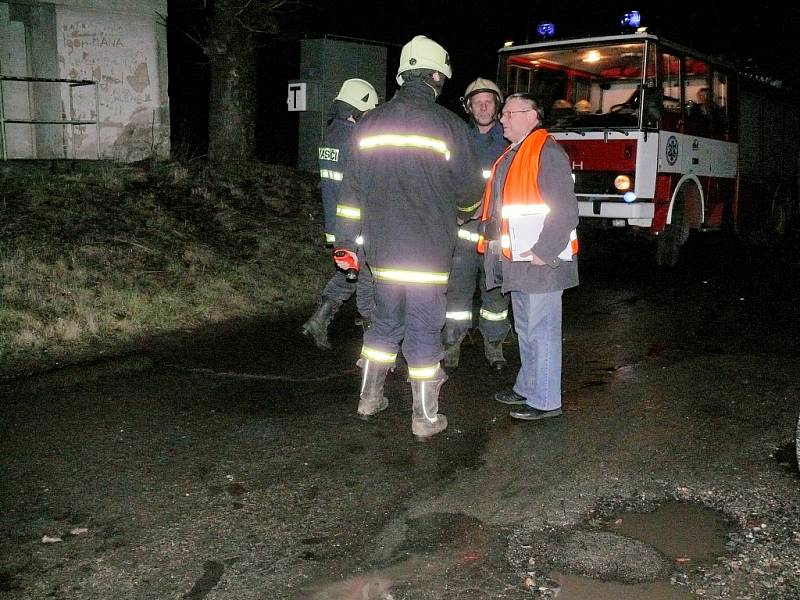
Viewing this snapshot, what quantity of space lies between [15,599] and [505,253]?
3.04 metres

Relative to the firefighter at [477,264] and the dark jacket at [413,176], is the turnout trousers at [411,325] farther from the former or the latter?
the firefighter at [477,264]

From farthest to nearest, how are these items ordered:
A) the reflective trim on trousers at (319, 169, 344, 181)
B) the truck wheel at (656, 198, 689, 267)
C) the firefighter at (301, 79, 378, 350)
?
1. the truck wheel at (656, 198, 689, 267)
2. the reflective trim on trousers at (319, 169, 344, 181)
3. the firefighter at (301, 79, 378, 350)

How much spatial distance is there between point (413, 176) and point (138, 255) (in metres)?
4.86

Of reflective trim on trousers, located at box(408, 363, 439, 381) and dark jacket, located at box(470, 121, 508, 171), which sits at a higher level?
dark jacket, located at box(470, 121, 508, 171)

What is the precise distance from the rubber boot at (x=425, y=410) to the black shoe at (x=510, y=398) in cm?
68

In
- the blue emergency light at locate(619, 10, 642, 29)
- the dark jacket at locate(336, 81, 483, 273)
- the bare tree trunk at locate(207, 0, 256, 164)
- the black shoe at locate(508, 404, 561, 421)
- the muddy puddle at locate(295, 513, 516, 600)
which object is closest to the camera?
the muddy puddle at locate(295, 513, 516, 600)

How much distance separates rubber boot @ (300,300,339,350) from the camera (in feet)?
21.5

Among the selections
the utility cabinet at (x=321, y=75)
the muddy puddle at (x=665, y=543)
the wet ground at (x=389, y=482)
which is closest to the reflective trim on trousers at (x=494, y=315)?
the wet ground at (x=389, y=482)

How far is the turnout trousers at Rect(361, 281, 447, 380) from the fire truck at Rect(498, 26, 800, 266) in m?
5.66

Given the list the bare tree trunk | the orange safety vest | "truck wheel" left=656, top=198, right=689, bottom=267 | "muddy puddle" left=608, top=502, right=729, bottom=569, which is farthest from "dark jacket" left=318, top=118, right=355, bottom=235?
the bare tree trunk

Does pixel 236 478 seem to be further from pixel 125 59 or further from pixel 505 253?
pixel 125 59

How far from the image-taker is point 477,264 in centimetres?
592

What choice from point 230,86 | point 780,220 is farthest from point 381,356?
point 780,220

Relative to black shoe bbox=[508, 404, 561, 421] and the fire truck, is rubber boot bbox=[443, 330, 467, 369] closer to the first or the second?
black shoe bbox=[508, 404, 561, 421]
